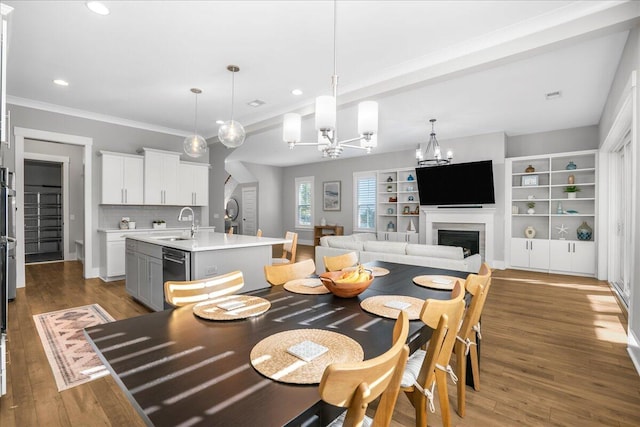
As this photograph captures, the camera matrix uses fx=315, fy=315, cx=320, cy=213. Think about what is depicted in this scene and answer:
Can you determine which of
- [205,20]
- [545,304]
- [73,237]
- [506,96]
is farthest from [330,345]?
[73,237]

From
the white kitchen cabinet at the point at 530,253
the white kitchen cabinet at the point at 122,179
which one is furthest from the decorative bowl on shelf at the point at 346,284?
the white kitchen cabinet at the point at 530,253

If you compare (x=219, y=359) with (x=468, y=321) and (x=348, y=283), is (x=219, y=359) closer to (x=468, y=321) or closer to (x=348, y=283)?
(x=348, y=283)

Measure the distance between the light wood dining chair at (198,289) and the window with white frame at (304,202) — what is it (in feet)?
28.5

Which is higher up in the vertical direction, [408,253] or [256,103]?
[256,103]

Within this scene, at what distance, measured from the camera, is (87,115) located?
5.41 m

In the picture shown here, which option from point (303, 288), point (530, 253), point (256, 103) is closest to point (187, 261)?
point (303, 288)

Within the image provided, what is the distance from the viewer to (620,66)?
3.42 m

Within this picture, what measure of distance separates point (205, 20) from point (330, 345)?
9.65 feet

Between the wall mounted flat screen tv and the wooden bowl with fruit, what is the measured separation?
5.74m

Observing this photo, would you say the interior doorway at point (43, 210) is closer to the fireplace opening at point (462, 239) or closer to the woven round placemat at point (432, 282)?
the woven round placemat at point (432, 282)

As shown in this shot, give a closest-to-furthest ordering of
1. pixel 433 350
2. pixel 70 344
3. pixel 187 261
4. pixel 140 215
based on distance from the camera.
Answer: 1. pixel 433 350
2. pixel 70 344
3. pixel 187 261
4. pixel 140 215

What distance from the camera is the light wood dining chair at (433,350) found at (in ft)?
4.11

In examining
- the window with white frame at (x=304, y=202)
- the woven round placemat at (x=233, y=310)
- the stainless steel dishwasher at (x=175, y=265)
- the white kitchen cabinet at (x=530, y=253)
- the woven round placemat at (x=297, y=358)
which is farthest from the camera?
the window with white frame at (x=304, y=202)

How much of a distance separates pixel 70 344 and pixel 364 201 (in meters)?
7.58
